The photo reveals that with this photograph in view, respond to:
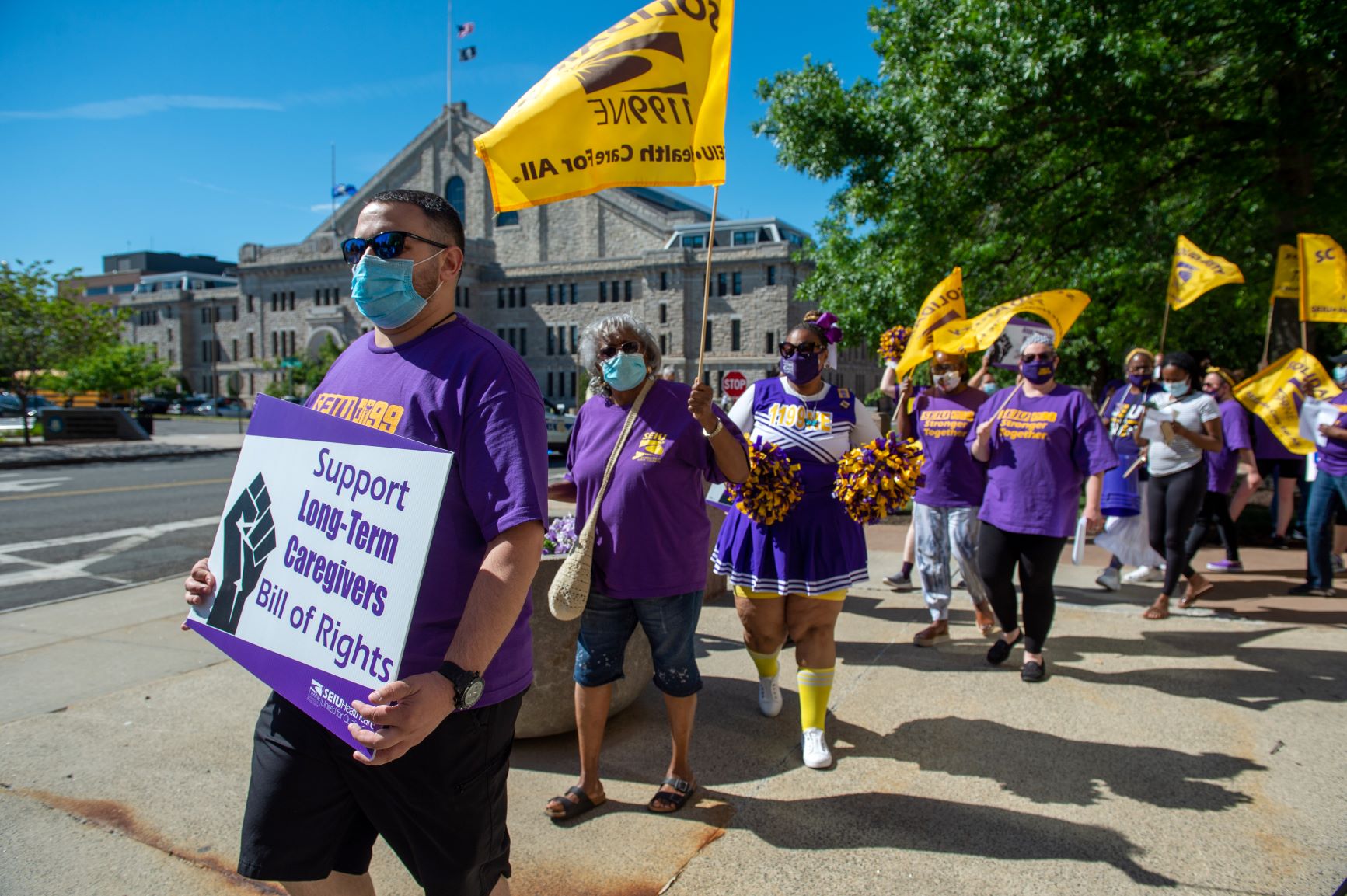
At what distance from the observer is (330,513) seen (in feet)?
6.13

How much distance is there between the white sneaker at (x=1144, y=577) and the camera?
7469mm

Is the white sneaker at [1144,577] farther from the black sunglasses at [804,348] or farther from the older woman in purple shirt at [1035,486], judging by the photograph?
the black sunglasses at [804,348]

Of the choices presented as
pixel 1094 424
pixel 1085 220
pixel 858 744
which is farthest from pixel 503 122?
pixel 1085 220

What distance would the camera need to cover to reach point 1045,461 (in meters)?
4.93

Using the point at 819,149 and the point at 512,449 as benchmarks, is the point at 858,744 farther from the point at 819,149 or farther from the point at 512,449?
the point at 819,149

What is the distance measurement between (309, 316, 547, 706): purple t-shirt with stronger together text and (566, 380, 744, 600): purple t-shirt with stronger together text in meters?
1.26

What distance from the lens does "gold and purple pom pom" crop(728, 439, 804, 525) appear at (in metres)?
3.81

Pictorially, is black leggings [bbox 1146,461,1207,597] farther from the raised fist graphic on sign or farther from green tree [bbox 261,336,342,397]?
green tree [bbox 261,336,342,397]

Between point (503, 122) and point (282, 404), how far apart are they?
55.6 inches

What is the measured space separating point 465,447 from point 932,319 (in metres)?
4.85

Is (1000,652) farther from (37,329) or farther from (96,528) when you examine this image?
(37,329)

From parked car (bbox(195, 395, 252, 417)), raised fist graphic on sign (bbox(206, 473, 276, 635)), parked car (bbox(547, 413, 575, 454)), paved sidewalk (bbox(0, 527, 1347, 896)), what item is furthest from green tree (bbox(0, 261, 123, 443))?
parked car (bbox(195, 395, 252, 417))

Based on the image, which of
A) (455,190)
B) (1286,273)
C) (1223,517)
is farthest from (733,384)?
(455,190)

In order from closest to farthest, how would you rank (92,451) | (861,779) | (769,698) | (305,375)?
1. (861,779)
2. (769,698)
3. (92,451)
4. (305,375)
